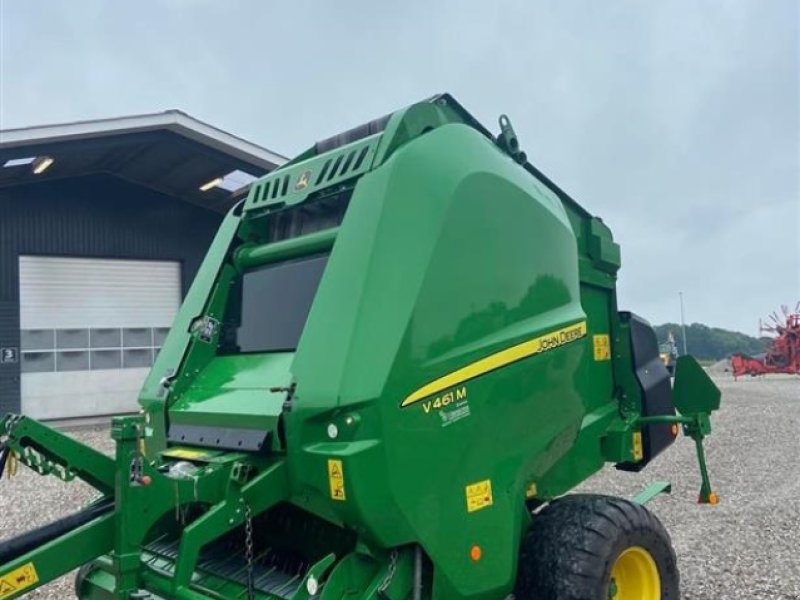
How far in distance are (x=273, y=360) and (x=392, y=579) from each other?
1.16 metres

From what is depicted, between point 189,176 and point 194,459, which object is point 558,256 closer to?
point 194,459

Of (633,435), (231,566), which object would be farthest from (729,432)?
(231,566)

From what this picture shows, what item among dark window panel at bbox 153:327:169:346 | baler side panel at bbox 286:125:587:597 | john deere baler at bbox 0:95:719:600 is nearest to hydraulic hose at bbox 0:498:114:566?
john deere baler at bbox 0:95:719:600

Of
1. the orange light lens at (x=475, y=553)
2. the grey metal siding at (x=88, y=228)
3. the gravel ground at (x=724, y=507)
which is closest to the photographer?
the orange light lens at (x=475, y=553)

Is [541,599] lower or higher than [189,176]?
lower

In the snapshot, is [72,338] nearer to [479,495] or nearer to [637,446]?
[637,446]

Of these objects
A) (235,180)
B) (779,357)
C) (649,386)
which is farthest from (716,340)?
(649,386)

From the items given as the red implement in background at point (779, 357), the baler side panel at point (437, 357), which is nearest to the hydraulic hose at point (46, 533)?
the baler side panel at point (437, 357)

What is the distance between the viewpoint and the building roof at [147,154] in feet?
39.2

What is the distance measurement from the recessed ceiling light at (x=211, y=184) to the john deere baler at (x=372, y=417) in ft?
36.4

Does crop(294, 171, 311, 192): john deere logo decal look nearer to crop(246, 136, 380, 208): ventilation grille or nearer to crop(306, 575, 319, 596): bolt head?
crop(246, 136, 380, 208): ventilation grille

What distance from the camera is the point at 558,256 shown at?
3627mm

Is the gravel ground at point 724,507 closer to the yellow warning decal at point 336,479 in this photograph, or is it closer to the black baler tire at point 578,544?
the black baler tire at point 578,544

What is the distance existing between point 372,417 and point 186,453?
42.9 inches
